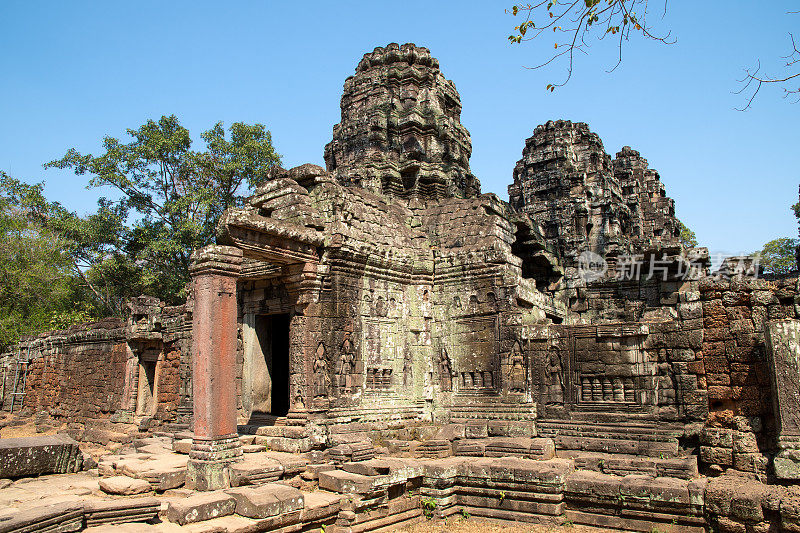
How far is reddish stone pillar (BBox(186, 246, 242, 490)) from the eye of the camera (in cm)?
758

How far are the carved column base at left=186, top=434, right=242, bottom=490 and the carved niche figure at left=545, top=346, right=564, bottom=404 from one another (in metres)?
5.58

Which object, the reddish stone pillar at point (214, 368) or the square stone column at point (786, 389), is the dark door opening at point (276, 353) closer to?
the reddish stone pillar at point (214, 368)

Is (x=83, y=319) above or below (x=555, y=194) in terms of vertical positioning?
below

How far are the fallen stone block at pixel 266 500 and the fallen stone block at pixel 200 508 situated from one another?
12 centimetres

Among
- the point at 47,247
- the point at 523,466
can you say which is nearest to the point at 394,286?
the point at 523,466

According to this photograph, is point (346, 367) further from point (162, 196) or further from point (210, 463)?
point (162, 196)

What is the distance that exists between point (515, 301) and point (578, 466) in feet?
10.8

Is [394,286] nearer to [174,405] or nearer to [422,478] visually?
[422,478]

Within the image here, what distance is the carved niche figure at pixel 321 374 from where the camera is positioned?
32.6 ft

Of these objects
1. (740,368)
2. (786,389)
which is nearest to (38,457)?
(740,368)

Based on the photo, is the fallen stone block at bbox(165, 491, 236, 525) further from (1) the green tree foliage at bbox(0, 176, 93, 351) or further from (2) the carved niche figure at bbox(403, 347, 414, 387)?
(1) the green tree foliage at bbox(0, 176, 93, 351)

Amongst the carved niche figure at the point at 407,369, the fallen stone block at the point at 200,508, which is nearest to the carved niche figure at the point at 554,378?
the carved niche figure at the point at 407,369

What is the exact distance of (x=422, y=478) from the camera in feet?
29.7

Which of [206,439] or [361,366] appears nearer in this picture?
[206,439]
